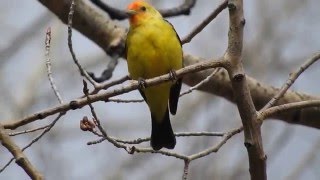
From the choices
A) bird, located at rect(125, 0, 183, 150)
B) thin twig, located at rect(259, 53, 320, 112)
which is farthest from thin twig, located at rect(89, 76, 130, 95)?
thin twig, located at rect(259, 53, 320, 112)

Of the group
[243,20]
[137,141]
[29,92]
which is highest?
[243,20]

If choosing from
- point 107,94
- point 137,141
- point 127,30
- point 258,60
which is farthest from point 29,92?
point 107,94

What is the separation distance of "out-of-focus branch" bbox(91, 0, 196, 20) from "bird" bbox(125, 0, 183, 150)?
0.28ft

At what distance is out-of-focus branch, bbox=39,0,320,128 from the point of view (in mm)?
3812

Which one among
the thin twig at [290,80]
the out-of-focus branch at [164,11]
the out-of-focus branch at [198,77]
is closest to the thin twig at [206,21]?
the thin twig at [290,80]

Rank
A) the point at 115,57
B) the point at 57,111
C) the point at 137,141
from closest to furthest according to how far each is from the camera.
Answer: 1. the point at 57,111
2. the point at 137,141
3. the point at 115,57

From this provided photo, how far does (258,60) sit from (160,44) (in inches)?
185

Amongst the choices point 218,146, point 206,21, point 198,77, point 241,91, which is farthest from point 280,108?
point 198,77

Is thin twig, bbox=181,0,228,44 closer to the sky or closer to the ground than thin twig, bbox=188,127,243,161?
closer to the sky

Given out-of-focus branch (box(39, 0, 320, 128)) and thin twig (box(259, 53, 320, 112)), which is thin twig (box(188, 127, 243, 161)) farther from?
out-of-focus branch (box(39, 0, 320, 128))

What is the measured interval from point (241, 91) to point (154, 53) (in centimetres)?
118

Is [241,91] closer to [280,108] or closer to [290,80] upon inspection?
[280,108]

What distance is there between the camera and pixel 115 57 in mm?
3814

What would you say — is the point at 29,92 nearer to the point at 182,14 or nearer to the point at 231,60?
the point at 182,14
